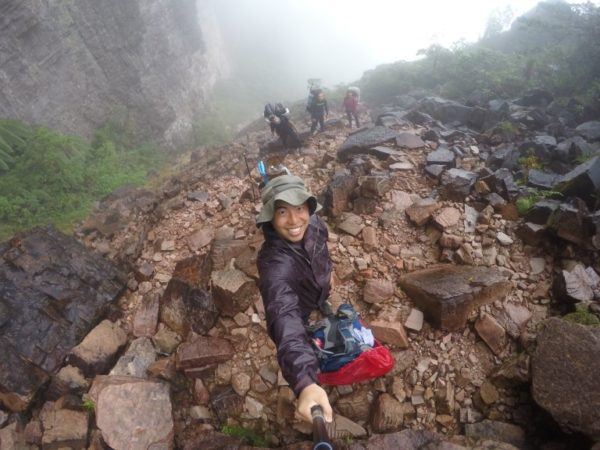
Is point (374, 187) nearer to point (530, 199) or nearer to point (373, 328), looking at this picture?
point (530, 199)

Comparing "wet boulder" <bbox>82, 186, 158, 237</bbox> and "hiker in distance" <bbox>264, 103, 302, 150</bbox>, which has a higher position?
"hiker in distance" <bbox>264, 103, 302, 150</bbox>

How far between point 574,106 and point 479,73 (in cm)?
490

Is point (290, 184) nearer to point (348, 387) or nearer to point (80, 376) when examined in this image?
point (348, 387)

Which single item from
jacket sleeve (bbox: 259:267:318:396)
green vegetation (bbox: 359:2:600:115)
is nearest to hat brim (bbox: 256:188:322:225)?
jacket sleeve (bbox: 259:267:318:396)

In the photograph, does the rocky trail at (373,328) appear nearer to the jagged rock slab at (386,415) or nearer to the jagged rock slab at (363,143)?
the jagged rock slab at (386,415)

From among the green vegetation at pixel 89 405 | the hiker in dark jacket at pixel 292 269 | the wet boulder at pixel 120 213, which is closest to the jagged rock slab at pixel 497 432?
the hiker in dark jacket at pixel 292 269

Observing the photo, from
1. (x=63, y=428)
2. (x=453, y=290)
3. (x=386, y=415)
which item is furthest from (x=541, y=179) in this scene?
(x=63, y=428)

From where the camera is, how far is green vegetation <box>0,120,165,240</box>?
8.08 m

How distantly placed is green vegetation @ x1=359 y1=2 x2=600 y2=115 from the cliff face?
458 inches

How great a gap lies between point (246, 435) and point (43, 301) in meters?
3.52

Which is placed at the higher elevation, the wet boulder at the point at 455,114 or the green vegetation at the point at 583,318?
the green vegetation at the point at 583,318

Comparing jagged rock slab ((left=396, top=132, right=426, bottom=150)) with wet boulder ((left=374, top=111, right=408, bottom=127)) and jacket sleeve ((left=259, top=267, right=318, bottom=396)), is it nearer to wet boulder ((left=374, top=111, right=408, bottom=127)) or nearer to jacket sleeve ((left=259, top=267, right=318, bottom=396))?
wet boulder ((left=374, top=111, right=408, bottom=127))

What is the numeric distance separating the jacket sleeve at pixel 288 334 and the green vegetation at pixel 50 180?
7843mm

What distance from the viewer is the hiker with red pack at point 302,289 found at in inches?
88.7
